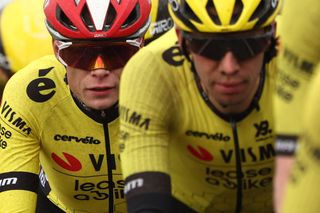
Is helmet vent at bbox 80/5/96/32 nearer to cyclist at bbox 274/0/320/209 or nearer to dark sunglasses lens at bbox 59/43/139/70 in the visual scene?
dark sunglasses lens at bbox 59/43/139/70

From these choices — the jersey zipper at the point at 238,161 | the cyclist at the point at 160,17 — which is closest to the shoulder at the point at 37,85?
the jersey zipper at the point at 238,161

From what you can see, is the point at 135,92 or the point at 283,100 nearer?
the point at 283,100

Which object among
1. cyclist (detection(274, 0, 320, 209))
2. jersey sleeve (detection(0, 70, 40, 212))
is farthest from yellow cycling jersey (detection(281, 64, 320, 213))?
jersey sleeve (detection(0, 70, 40, 212))

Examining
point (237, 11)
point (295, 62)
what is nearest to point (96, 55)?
point (237, 11)

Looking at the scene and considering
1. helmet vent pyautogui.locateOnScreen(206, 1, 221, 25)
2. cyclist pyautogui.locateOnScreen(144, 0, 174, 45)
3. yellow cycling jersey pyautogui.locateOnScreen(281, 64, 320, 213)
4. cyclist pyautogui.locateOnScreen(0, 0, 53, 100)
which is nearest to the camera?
yellow cycling jersey pyautogui.locateOnScreen(281, 64, 320, 213)

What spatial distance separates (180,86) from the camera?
5.47 metres

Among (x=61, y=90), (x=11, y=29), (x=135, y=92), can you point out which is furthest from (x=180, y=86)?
(x=11, y=29)

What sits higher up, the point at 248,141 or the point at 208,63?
the point at 208,63

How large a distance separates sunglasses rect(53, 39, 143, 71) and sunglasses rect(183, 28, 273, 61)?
1019 mm

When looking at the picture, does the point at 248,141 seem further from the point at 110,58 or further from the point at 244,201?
the point at 110,58

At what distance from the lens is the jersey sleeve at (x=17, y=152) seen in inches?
237

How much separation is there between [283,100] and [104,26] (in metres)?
2.34

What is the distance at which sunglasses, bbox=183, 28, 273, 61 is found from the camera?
510 centimetres

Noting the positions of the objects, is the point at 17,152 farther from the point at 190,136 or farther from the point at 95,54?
the point at 190,136
